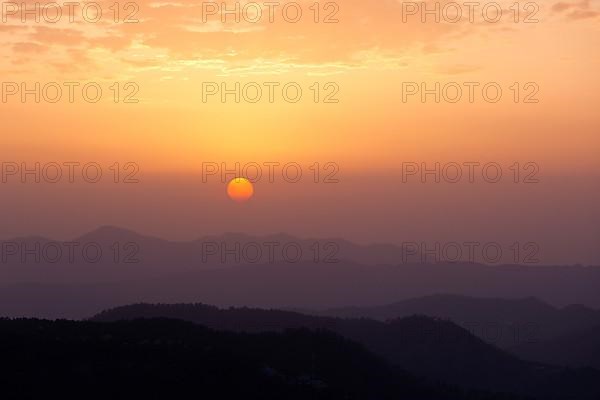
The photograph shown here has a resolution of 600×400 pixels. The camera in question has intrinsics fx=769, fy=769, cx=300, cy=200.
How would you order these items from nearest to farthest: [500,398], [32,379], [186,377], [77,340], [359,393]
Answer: [32,379] < [186,377] < [77,340] < [359,393] < [500,398]

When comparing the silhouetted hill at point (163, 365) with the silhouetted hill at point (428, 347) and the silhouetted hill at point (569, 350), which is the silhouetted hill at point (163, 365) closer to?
the silhouetted hill at point (428, 347)

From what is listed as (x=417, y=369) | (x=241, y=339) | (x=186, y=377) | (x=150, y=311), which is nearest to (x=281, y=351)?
(x=241, y=339)

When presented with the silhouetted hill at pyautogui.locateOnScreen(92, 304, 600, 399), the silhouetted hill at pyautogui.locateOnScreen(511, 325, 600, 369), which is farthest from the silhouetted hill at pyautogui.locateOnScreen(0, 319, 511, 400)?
the silhouetted hill at pyautogui.locateOnScreen(511, 325, 600, 369)

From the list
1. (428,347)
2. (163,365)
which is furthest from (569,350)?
(163,365)

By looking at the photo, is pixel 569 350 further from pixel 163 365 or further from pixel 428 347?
pixel 163 365

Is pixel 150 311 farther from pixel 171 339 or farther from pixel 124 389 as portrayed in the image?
pixel 124 389

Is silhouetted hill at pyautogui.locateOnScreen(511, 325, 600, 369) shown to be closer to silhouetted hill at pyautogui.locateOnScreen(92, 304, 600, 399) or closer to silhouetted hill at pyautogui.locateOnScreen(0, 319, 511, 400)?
silhouetted hill at pyautogui.locateOnScreen(92, 304, 600, 399)
